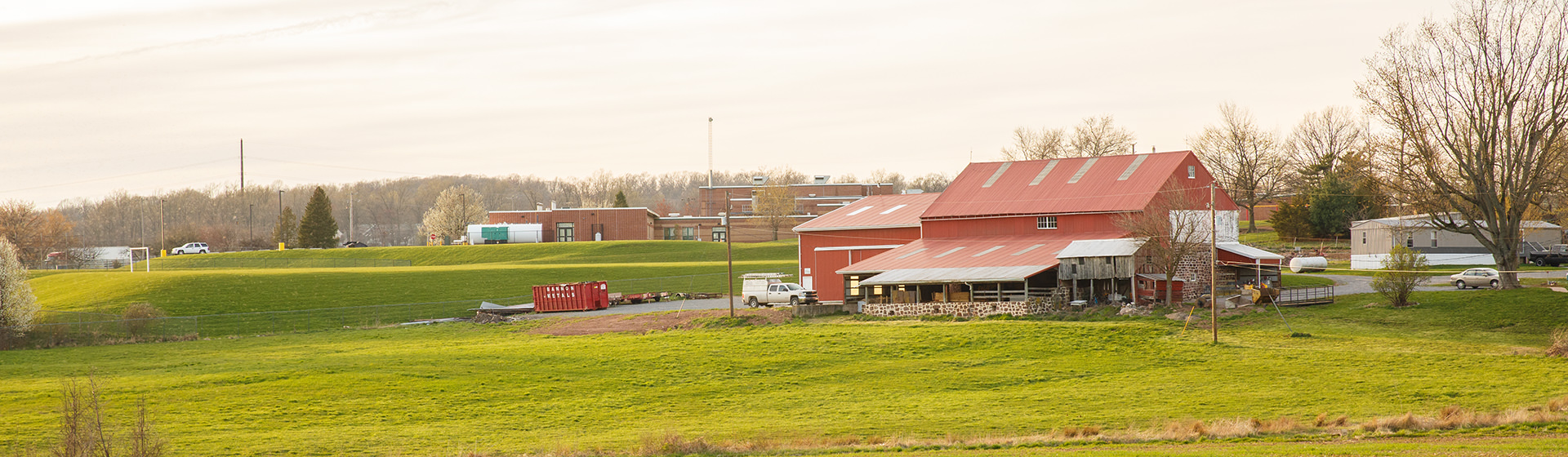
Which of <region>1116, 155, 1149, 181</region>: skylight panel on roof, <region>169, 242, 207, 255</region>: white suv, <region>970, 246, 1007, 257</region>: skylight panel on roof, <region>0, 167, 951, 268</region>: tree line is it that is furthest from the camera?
<region>0, 167, 951, 268</region>: tree line

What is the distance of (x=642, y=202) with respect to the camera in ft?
642

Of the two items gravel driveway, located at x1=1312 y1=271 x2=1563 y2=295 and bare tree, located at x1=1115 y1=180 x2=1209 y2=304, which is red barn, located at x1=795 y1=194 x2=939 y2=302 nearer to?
bare tree, located at x1=1115 y1=180 x2=1209 y2=304

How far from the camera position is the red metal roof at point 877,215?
52.8 metres

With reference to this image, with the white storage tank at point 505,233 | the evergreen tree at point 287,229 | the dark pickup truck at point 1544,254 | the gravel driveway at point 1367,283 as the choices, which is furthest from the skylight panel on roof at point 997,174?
the evergreen tree at point 287,229

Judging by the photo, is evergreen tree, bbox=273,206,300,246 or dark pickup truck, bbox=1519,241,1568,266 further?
evergreen tree, bbox=273,206,300,246

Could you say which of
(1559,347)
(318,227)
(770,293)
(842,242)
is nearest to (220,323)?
(770,293)

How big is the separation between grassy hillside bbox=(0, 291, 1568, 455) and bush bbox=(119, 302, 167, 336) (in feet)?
10.1

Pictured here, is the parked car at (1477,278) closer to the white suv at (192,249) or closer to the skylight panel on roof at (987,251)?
the skylight panel on roof at (987,251)

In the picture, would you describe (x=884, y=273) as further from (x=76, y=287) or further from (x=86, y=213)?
(x=86, y=213)

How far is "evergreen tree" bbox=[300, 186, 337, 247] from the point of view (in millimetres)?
100562

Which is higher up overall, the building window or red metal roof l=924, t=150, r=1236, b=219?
red metal roof l=924, t=150, r=1236, b=219

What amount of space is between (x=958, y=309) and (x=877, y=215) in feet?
45.5

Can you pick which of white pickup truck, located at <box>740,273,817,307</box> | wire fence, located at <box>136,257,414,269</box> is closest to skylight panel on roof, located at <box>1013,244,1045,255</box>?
white pickup truck, located at <box>740,273,817,307</box>

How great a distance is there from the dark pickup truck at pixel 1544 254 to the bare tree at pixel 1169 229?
24.9 meters
